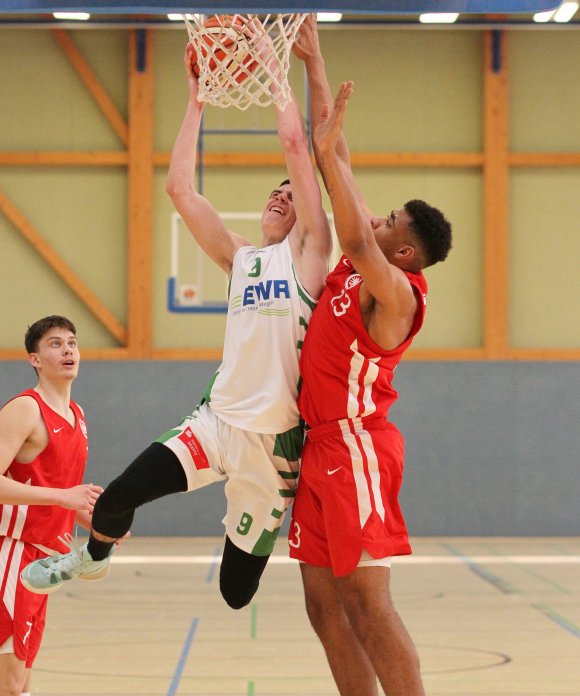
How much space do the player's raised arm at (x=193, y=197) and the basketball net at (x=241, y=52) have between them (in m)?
0.15

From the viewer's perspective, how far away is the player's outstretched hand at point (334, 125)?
3893mm

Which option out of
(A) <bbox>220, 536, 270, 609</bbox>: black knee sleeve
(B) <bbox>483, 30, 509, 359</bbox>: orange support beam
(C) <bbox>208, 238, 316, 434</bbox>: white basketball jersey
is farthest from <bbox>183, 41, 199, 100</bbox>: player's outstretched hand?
(B) <bbox>483, 30, 509, 359</bbox>: orange support beam

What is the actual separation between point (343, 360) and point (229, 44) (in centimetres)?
141

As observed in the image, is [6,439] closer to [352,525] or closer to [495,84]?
[352,525]

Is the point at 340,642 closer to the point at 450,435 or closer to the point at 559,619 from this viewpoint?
the point at 559,619

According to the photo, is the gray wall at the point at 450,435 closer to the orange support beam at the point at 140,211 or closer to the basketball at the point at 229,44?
the orange support beam at the point at 140,211

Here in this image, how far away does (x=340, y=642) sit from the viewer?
171 inches

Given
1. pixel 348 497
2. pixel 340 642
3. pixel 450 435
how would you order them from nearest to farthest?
1. pixel 348 497
2. pixel 340 642
3. pixel 450 435

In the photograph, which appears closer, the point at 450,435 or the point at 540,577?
the point at 540,577

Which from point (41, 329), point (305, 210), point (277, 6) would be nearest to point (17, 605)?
point (41, 329)

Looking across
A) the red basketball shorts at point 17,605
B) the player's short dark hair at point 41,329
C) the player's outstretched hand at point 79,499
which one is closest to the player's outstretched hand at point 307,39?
the player's short dark hair at point 41,329

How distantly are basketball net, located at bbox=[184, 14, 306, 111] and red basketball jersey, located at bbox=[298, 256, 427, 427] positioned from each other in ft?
2.92

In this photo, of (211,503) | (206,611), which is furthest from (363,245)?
(211,503)

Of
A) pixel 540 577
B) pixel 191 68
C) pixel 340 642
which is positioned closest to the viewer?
pixel 340 642
